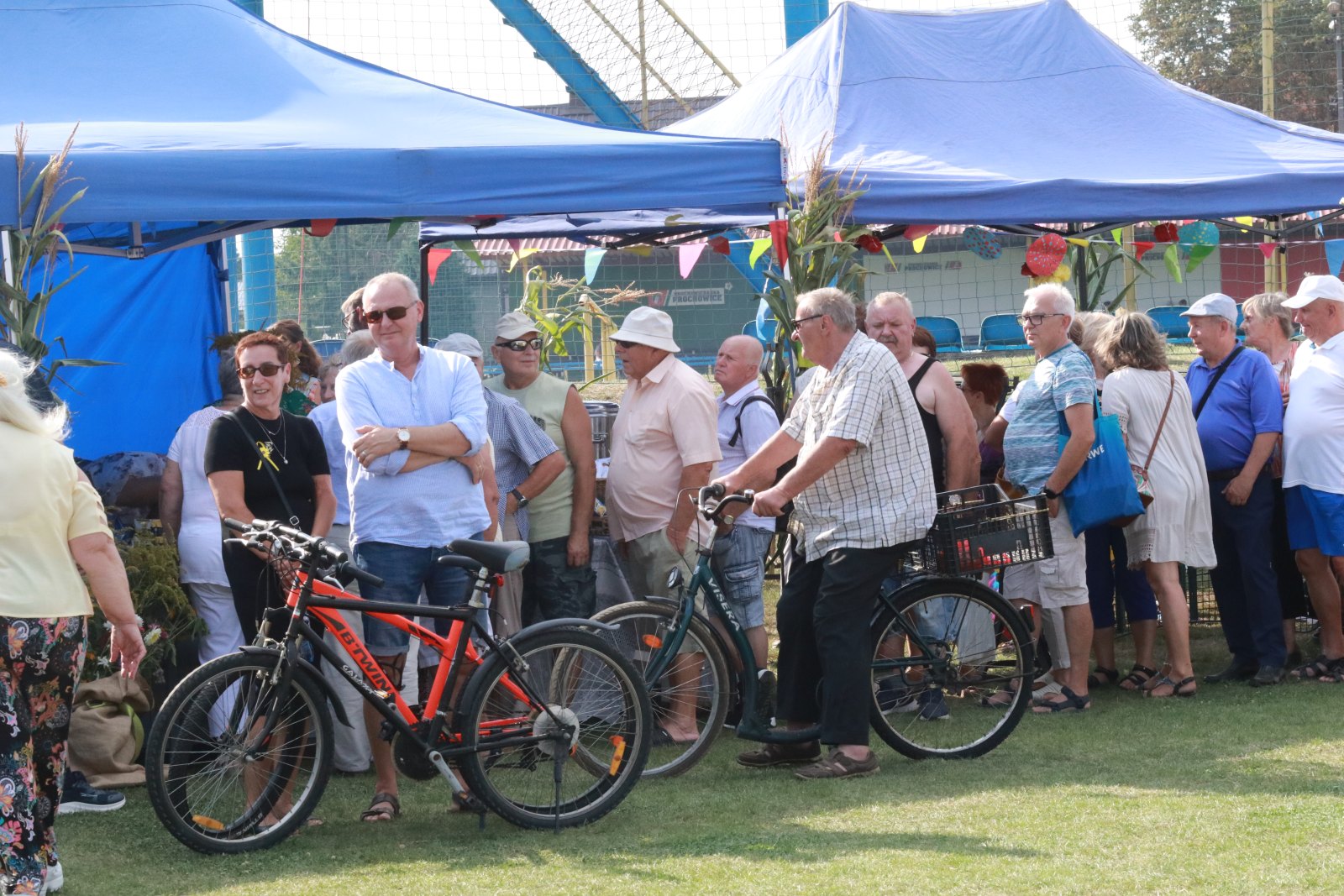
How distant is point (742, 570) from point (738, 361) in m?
0.86

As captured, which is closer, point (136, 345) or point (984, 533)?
point (984, 533)

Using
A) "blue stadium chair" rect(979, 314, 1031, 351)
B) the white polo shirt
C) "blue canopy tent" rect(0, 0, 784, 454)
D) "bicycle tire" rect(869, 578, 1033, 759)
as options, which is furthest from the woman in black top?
"blue stadium chair" rect(979, 314, 1031, 351)

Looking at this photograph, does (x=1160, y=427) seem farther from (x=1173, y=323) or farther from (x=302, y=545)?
(x=1173, y=323)

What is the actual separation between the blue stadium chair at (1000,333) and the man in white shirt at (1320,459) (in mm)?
9572

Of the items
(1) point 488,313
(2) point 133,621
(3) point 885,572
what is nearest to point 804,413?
(3) point 885,572

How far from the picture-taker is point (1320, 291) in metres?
6.77

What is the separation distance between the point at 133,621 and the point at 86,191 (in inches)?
87.7

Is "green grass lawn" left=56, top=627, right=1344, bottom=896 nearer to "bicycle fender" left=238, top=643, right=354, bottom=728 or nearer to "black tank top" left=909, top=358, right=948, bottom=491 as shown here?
"bicycle fender" left=238, top=643, right=354, bottom=728

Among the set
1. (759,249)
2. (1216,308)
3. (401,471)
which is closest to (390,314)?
(401,471)

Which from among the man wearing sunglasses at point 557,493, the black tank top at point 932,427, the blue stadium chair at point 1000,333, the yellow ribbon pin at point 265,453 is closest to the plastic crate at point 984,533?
the black tank top at point 932,427

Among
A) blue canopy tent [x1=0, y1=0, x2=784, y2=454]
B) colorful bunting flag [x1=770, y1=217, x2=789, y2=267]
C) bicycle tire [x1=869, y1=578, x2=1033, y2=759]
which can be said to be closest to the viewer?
bicycle tire [x1=869, y1=578, x2=1033, y2=759]

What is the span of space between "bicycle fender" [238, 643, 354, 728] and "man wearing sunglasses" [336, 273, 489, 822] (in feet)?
0.81

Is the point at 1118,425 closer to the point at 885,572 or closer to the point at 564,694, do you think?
the point at 885,572

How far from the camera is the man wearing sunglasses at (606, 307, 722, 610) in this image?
5867 millimetres
